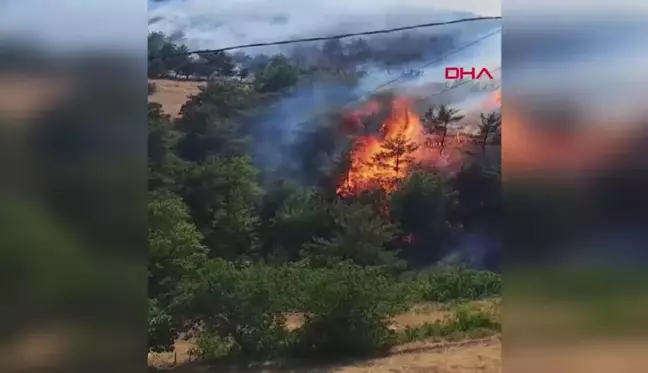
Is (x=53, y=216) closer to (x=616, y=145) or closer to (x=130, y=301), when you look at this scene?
(x=130, y=301)

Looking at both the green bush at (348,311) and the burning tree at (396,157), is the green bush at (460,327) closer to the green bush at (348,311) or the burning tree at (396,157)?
the green bush at (348,311)

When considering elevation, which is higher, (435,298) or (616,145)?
(616,145)

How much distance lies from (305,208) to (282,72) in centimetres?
62

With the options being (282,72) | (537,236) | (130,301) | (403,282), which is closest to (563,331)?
(537,236)

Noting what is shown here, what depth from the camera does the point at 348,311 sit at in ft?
12.0

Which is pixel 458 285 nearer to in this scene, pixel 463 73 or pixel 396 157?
pixel 396 157

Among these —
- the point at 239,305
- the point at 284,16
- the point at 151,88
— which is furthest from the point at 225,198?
the point at 284,16

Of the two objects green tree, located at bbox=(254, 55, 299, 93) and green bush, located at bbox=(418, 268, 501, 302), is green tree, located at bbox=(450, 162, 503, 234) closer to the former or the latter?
green bush, located at bbox=(418, 268, 501, 302)

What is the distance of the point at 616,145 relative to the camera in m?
3.63

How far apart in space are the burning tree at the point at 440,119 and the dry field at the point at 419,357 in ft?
2.58

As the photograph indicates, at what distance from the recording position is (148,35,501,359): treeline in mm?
3654

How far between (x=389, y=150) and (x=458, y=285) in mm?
687

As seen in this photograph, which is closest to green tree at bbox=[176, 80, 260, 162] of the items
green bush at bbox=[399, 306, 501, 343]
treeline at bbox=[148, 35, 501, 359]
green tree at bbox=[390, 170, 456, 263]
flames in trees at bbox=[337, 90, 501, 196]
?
treeline at bbox=[148, 35, 501, 359]

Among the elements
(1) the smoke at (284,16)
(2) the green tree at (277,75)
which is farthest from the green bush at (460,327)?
(1) the smoke at (284,16)
